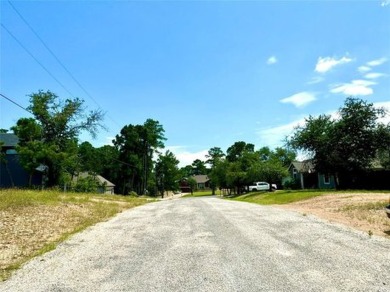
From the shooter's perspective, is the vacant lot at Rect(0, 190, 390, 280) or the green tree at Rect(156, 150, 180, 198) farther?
the green tree at Rect(156, 150, 180, 198)

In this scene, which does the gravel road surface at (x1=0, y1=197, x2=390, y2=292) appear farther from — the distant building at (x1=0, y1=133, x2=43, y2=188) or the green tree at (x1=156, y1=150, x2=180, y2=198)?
the green tree at (x1=156, y1=150, x2=180, y2=198)

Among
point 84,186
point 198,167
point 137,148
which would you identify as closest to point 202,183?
point 198,167

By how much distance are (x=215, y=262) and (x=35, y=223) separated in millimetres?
9840

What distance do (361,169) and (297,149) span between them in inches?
306

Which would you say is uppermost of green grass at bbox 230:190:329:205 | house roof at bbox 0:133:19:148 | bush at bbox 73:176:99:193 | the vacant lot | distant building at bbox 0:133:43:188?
house roof at bbox 0:133:19:148

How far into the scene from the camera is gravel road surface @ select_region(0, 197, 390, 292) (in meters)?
7.04

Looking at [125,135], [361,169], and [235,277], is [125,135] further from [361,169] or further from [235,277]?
[235,277]

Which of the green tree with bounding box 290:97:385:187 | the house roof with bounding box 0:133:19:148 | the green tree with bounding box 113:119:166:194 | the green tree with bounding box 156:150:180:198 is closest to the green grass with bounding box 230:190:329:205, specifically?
the green tree with bounding box 290:97:385:187

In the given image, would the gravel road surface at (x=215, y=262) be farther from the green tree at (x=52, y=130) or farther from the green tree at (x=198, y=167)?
the green tree at (x=198, y=167)

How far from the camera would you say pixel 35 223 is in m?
15.2

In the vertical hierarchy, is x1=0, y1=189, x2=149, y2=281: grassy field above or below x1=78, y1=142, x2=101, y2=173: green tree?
below

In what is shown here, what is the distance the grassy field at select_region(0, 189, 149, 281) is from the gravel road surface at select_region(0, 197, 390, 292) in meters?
0.83

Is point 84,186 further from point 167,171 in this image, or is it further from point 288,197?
point 167,171

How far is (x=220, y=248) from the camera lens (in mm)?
10070
